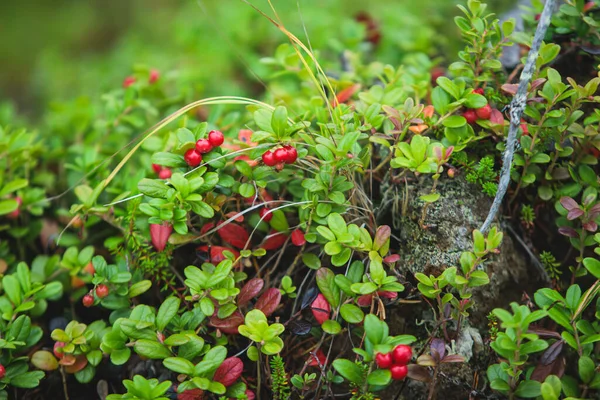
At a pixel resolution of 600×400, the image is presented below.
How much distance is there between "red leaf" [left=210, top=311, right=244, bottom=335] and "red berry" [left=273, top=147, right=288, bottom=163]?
1.70 ft

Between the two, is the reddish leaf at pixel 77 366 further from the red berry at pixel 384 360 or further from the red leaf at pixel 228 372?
the red berry at pixel 384 360

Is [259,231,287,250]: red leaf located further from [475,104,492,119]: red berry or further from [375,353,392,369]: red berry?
[475,104,492,119]: red berry

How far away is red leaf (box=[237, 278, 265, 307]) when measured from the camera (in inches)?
64.9

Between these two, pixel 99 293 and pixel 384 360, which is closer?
pixel 384 360

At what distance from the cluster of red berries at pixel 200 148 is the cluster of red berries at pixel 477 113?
0.87m

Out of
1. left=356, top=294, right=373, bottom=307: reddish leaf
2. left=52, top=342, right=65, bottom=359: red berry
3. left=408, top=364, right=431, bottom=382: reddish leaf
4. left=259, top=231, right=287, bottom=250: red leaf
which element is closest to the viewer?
left=408, top=364, right=431, bottom=382: reddish leaf

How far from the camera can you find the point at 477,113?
1776 mm

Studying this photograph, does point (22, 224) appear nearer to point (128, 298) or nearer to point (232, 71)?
point (128, 298)

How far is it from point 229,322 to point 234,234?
0.32 meters

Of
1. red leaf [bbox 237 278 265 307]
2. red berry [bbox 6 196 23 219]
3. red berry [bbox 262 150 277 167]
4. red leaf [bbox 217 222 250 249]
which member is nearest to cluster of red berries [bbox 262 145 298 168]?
red berry [bbox 262 150 277 167]

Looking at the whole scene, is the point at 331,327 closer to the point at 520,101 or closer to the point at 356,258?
the point at 356,258

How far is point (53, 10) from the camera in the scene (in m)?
5.27

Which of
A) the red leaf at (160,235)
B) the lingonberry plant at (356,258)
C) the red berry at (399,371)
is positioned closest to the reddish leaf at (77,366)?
the lingonberry plant at (356,258)

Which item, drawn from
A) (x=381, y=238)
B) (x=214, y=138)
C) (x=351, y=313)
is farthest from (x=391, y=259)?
(x=214, y=138)
